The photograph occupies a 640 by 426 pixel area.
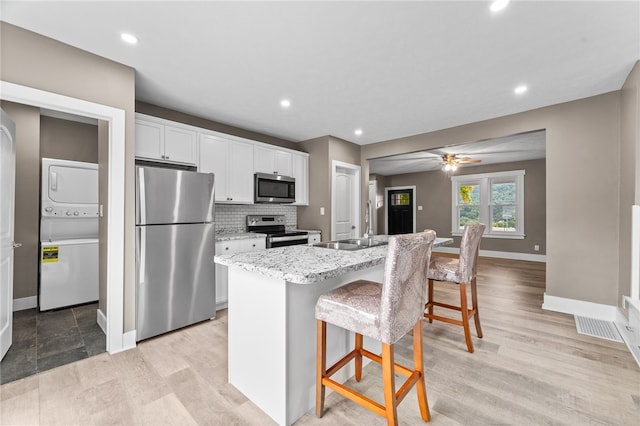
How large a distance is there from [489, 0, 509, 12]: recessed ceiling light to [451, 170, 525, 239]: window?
6.14m

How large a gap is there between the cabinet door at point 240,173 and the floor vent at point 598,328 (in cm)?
407

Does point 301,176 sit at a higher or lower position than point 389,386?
higher

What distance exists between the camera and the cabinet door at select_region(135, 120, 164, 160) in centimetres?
290

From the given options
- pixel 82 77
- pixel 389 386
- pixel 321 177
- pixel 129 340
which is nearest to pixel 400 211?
pixel 321 177

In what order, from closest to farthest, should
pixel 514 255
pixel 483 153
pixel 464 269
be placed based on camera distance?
pixel 464 269 < pixel 483 153 < pixel 514 255

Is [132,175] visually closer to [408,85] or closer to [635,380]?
[408,85]

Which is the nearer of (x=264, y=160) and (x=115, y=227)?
(x=115, y=227)

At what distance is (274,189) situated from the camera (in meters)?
4.24

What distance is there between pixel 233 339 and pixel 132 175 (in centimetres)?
168

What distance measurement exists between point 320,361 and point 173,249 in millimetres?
1931

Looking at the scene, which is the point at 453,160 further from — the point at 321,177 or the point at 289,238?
the point at 289,238

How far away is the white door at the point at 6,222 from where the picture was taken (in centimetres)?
206

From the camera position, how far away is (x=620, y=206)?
292cm

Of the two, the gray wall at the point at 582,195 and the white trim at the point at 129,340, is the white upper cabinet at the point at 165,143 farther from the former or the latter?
the gray wall at the point at 582,195
